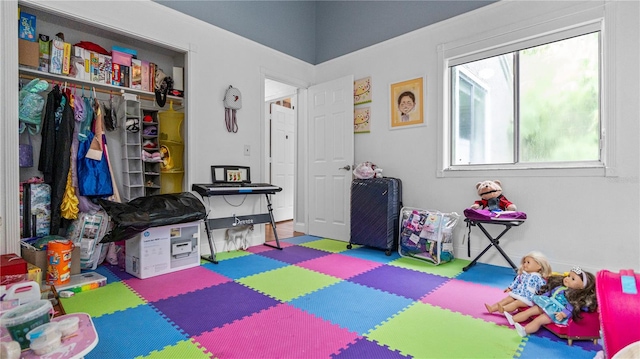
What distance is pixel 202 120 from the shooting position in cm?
362

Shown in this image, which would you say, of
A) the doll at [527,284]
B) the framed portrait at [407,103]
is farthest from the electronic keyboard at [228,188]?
the doll at [527,284]

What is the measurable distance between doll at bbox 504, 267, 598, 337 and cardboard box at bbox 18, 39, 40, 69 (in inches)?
157

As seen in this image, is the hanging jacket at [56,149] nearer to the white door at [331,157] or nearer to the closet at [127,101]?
the closet at [127,101]

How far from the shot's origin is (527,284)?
1.99m

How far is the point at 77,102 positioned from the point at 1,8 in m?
0.81

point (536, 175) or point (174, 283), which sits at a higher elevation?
point (536, 175)

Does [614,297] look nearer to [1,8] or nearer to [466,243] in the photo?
[466,243]

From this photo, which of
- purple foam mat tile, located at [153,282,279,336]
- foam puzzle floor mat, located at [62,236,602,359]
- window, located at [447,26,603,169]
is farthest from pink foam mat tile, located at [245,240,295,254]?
window, located at [447,26,603,169]

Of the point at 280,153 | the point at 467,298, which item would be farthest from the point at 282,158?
the point at 467,298

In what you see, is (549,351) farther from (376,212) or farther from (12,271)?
(12,271)

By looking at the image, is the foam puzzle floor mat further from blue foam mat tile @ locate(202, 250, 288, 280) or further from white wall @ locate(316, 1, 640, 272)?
white wall @ locate(316, 1, 640, 272)

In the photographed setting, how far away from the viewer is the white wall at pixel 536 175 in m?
2.61

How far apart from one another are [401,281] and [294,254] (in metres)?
1.33

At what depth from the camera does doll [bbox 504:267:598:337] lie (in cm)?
171
